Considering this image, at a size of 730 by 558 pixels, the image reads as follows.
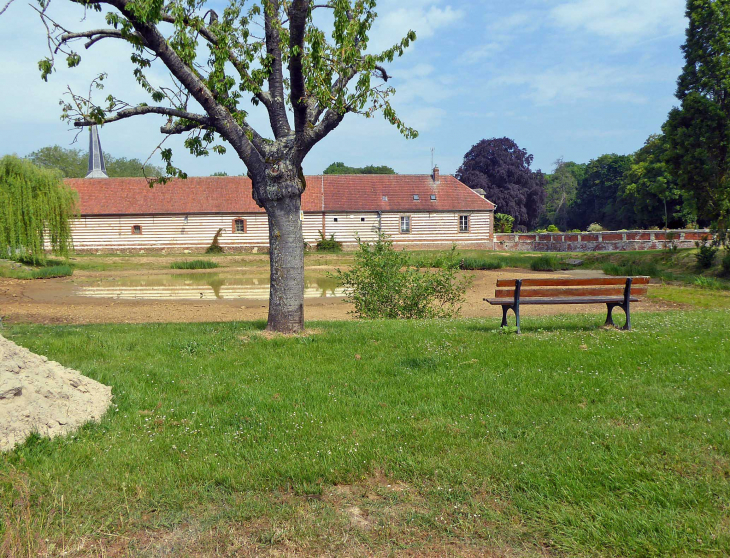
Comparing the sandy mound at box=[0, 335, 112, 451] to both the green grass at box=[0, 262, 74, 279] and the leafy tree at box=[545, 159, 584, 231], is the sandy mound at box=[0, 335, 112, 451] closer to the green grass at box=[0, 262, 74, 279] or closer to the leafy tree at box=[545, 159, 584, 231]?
the green grass at box=[0, 262, 74, 279]

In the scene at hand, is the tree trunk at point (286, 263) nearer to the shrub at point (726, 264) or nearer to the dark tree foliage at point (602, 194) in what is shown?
the shrub at point (726, 264)

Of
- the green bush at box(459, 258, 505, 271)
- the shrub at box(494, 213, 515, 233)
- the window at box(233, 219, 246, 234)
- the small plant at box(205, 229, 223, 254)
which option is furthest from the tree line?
the small plant at box(205, 229, 223, 254)

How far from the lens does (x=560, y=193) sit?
92.6 meters

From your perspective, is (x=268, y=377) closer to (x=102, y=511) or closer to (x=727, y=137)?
(x=102, y=511)

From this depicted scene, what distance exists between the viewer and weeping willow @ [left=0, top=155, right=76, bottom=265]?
27.7 m

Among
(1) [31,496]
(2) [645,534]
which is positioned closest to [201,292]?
(1) [31,496]

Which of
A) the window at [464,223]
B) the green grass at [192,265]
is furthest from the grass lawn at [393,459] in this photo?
the window at [464,223]

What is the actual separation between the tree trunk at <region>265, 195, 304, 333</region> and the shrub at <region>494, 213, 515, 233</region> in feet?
170

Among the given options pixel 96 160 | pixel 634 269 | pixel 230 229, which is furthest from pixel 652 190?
pixel 96 160

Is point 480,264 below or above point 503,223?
below

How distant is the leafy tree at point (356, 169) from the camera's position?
88.8 metres

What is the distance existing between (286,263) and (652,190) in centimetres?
5116

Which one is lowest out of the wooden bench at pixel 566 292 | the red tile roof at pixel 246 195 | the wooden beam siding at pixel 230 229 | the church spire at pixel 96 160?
the wooden bench at pixel 566 292

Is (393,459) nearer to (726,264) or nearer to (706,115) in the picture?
(726,264)
